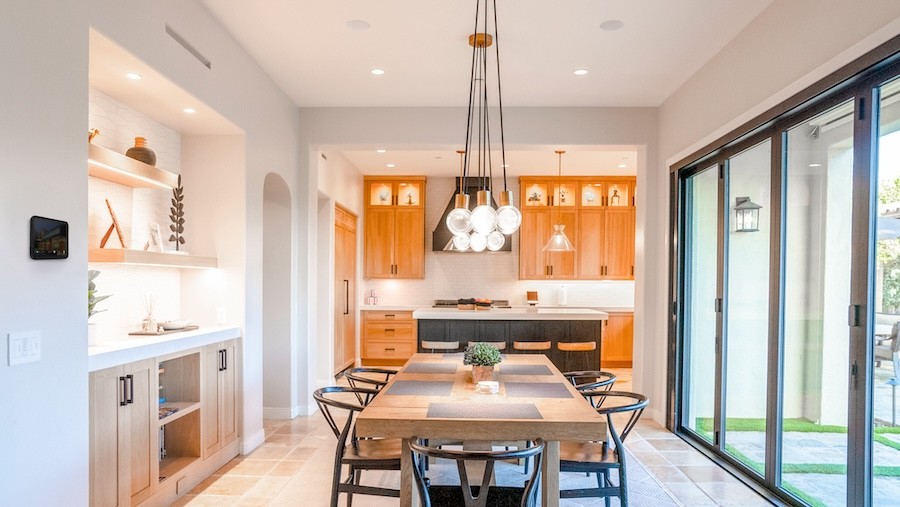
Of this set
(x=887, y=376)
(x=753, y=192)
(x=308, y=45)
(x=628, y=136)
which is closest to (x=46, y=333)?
(x=308, y=45)

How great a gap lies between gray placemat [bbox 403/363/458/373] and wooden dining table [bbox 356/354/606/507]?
0.51m

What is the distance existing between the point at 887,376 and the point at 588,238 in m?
6.28

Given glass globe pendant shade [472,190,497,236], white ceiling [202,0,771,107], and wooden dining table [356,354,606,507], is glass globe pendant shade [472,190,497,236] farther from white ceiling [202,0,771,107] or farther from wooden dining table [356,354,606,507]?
white ceiling [202,0,771,107]

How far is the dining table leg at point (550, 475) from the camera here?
2.47m

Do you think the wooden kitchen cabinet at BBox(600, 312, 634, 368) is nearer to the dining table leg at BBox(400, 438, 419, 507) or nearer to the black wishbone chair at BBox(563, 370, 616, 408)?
the black wishbone chair at BBox(563, 370, 616, 408)

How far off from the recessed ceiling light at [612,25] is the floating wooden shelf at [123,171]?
2.85m

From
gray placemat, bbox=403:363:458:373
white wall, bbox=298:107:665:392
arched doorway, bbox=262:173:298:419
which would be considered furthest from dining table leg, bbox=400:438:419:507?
white wall, bbox=298:107:665:392

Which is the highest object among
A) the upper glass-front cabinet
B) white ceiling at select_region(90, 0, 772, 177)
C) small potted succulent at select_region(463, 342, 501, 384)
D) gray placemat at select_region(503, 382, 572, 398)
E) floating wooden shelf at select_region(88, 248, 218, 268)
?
white ceiling at select_region(90, 0, 772, 177)

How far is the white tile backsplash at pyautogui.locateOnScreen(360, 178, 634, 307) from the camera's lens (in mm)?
9031

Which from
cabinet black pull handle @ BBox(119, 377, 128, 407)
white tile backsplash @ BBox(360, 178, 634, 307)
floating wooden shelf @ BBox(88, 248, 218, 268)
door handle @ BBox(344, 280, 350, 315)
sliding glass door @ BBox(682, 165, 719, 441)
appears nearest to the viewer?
cabinet black pull handle @ BBox(119, 377, 128, 407)

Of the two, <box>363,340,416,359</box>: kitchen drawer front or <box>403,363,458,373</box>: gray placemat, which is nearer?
<box>403,363,458,373</box>: gray placemat

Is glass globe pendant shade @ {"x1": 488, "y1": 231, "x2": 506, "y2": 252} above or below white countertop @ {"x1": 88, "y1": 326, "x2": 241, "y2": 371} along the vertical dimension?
above

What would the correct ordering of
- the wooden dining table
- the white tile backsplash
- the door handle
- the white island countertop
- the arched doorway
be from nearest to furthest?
the wooden dining table < the arched doorway < the white island countertop < the door handle < the white tile backsplash

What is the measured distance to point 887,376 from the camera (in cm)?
250
